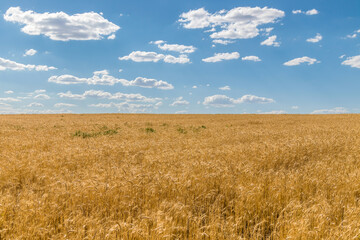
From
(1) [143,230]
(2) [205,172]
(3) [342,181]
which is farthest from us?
(2) [205,172]

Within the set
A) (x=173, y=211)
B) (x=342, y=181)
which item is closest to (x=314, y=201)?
(x=342, y=181)

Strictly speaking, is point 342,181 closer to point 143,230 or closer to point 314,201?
point 314,201

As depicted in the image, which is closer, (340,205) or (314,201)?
(340,205)

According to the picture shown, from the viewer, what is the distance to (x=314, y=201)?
16.6ft

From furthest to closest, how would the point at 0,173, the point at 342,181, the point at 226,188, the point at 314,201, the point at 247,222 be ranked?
the point at 0,173, the point at 342,181, the point at 226,188, the point at 314,201, the point at 247,222

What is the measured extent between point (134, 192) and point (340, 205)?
3.92 meters

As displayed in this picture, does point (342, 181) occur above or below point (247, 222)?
above

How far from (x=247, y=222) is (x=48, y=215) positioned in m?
3.39

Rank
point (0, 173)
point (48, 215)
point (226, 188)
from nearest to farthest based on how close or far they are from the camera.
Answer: point (48, 215), point (226, 188), point (0, 173)

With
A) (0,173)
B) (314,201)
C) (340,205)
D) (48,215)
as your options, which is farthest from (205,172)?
(0,173)

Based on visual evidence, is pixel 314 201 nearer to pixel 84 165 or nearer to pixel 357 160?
pixel 357 160

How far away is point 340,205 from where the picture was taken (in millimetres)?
4680

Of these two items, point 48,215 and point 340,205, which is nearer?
point 48,215

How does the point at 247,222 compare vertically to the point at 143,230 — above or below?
below
